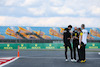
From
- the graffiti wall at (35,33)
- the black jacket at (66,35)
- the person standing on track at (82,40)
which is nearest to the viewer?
the person standing on track at (82,40)

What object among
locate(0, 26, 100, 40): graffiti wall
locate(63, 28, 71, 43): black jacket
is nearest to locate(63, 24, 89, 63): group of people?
locate(63, 28, 71, 43): black jacket

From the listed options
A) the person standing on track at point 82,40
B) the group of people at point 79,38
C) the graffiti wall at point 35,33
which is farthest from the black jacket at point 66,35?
the graffiti wall at point 35,33

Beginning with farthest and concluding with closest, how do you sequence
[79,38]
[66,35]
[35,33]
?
1. [35,33]
2. [66,35]
3. [79,38]

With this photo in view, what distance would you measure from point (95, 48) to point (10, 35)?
1406 cm

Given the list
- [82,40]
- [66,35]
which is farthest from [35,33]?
[82,40]

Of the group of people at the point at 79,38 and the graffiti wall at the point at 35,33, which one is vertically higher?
the graffiti wall at the point at 35,33

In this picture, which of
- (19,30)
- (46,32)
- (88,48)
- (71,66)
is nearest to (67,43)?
(71,66)

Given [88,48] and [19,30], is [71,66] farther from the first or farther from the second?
[19,30]

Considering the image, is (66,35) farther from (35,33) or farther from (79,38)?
(35,33)

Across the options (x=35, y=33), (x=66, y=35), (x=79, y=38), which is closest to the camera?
(x=79, y=38)

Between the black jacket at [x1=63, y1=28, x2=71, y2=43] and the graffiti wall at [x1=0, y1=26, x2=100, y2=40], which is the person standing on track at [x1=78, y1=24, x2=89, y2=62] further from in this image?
the graffiti wall at [x1=0, y1=26, x2=100, y2=40]

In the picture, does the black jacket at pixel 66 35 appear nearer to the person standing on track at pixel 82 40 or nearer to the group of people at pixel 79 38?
the group of people at pixel 79 38

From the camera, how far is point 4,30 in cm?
3762

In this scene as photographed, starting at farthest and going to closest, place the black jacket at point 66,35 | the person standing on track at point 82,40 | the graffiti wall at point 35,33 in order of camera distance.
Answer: the graffiti wall at point 35,33, the black jacket at point 66,35, the person standing on track at point 82,40
